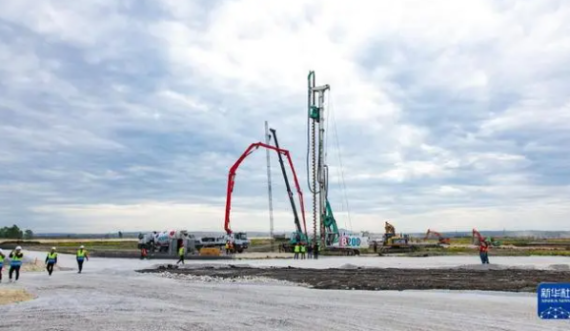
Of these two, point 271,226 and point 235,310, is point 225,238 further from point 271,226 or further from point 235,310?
point 235,310

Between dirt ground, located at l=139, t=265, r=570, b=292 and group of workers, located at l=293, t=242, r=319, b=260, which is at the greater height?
group of workers, located at l=293, t=242, r=319, b=260

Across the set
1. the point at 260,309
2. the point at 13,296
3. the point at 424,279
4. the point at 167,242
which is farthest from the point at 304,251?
the point at 260,309

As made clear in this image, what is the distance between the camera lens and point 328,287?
2330 centimetres

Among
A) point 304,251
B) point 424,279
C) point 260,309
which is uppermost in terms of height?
point 304,251

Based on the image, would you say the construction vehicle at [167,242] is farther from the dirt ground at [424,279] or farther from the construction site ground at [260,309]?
the construction site ground at [260,309]

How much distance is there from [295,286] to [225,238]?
112 feet

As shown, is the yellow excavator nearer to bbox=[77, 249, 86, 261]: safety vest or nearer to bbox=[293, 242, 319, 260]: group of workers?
bbox=[293, 242, 319, 260]: group of workers

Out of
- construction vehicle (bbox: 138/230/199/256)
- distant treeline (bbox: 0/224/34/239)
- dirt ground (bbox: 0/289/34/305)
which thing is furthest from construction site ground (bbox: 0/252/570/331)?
distant treeline (bbox: 0/224/34/239)

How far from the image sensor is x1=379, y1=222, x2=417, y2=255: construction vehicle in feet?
210

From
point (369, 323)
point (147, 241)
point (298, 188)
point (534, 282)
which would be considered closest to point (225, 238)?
point (147, 241)

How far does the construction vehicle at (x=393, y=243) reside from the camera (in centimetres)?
6389

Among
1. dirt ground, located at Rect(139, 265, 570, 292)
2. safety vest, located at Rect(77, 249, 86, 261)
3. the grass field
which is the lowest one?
dirt ground, located at Rect(139, 265, 570, 292)

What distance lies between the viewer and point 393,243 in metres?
66.9

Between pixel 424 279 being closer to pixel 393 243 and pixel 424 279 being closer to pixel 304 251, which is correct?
pixel 304 251
